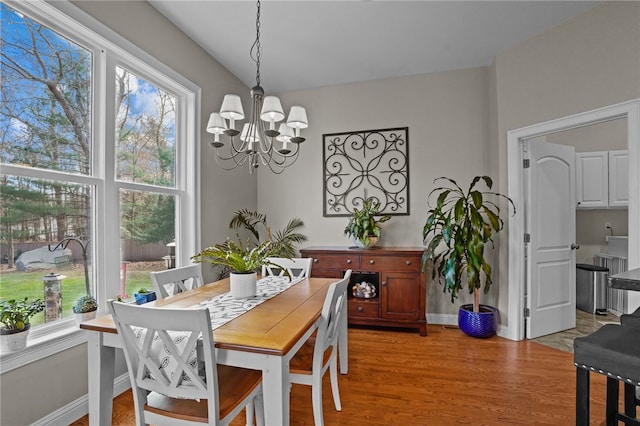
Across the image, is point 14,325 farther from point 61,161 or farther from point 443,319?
point 443,319

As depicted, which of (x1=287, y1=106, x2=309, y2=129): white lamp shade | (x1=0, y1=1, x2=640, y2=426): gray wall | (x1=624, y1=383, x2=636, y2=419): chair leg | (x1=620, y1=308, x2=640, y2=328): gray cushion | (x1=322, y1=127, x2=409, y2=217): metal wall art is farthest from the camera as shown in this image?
(x1=322, y1=127, x2=409, y2=217): metal wall art

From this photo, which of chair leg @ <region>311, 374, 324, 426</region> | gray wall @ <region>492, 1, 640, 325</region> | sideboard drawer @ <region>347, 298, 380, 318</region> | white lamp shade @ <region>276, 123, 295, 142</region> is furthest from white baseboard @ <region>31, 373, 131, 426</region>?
gray wall @ <region>492, 1, 640, 325</region>

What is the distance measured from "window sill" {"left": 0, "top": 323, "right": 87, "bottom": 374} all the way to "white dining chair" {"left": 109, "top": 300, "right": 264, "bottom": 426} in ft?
2.73

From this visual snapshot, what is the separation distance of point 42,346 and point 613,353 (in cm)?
269

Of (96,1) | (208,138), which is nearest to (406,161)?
(208,138)

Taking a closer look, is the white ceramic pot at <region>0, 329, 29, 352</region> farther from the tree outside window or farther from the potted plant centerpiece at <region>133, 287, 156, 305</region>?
the potted plant centerpiece at <region>133, 287, 156, 305</region>

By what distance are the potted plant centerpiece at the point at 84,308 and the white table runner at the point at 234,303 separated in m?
0.86

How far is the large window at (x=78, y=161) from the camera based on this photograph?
178cm

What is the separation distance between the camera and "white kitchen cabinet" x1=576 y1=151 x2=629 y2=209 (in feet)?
13.0

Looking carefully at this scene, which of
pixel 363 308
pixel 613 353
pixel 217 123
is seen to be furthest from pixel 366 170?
pixel 613 353

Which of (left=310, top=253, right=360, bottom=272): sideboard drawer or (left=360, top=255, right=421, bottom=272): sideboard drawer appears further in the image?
(left=310, top=253, right=360, bottom=272): sideboard drawer

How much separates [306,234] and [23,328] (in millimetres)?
2867

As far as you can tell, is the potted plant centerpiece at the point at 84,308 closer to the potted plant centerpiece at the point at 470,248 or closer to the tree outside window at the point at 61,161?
the tree outside window at the point at 61,161

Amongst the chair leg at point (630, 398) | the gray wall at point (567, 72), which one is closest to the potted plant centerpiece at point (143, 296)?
the chair leg at point (630, 398)
